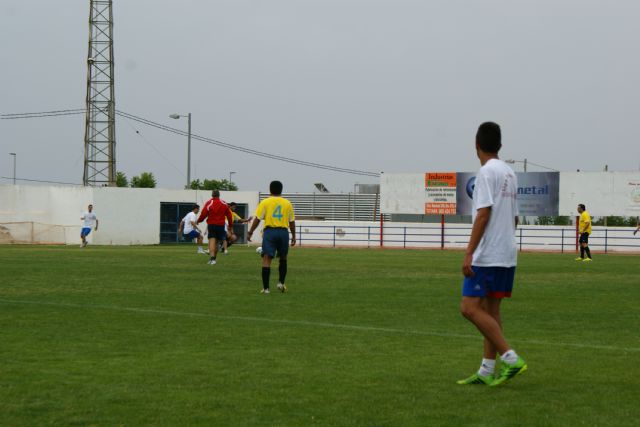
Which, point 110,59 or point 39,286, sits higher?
point 110,59

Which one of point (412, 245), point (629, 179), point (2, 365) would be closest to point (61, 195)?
point (412, 245)

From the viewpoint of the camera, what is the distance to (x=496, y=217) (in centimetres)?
796

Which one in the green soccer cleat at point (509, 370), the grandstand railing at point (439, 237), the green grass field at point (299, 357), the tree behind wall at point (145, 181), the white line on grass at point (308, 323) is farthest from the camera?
the tree behind wall at point (145, 181)

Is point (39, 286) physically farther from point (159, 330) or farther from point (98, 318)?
point (159, 330)

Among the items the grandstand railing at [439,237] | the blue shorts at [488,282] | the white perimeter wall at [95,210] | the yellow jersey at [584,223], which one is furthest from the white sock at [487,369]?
the white perimeter wall at [95,210]

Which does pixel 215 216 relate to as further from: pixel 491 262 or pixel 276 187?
pixel 491 262

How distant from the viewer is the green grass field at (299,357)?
6.83 metres

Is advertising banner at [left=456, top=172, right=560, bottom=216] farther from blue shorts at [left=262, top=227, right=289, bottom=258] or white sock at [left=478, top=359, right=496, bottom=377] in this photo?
white sock at [left=478, top=359, right=496, bottom=377]

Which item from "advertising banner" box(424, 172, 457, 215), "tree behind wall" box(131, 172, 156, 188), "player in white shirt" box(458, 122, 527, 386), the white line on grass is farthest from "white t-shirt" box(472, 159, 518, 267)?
"tree behind wall" box(131, 172, 156, 188)

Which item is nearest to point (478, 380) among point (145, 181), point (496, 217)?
point (496, 217)

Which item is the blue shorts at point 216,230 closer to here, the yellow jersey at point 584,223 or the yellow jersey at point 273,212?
the yellow jersey at point 273,212

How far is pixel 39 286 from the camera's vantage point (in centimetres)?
1830

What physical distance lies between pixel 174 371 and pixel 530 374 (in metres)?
2.99

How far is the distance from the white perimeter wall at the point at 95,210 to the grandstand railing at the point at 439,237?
878 cm
